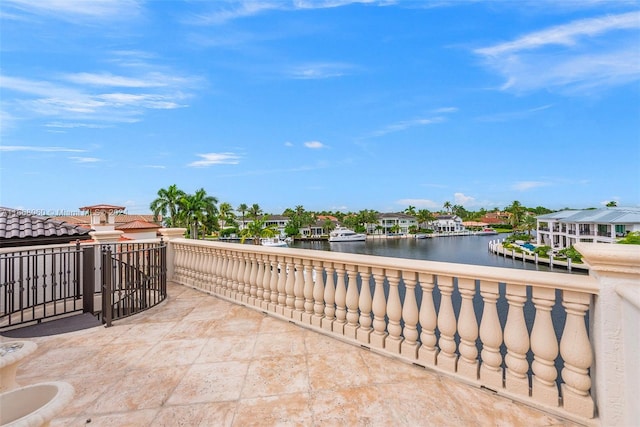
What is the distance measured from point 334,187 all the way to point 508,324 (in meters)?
33.5

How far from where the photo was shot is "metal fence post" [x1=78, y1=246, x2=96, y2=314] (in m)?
4.72

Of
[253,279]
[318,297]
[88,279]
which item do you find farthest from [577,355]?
[88,279]

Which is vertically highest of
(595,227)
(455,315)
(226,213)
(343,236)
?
(226,213)

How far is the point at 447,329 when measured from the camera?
2543 mm

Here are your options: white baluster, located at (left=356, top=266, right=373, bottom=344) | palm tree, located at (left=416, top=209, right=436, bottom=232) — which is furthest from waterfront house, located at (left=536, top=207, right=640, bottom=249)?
palm tree, located at (left=416, top=209, right=436, bottom=232)

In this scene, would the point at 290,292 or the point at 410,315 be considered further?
the point at 290,292

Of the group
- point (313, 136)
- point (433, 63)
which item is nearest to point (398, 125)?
point (313, 136)

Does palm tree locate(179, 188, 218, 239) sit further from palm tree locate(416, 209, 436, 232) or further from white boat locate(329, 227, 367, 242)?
palm tree locate(416, 209, 436, 232)

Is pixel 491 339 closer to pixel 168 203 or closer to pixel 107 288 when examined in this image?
pixel 107 288

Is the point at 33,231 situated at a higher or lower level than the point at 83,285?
higher

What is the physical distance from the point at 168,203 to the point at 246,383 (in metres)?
44.4

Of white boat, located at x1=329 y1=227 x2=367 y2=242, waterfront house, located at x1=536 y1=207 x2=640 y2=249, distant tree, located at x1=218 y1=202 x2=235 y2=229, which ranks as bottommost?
white boat, located at x1=329 y1=227 x2=367 y2=242

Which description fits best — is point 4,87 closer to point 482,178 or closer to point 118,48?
point 118,48

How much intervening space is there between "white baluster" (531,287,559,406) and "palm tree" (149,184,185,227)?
45.2 meters
